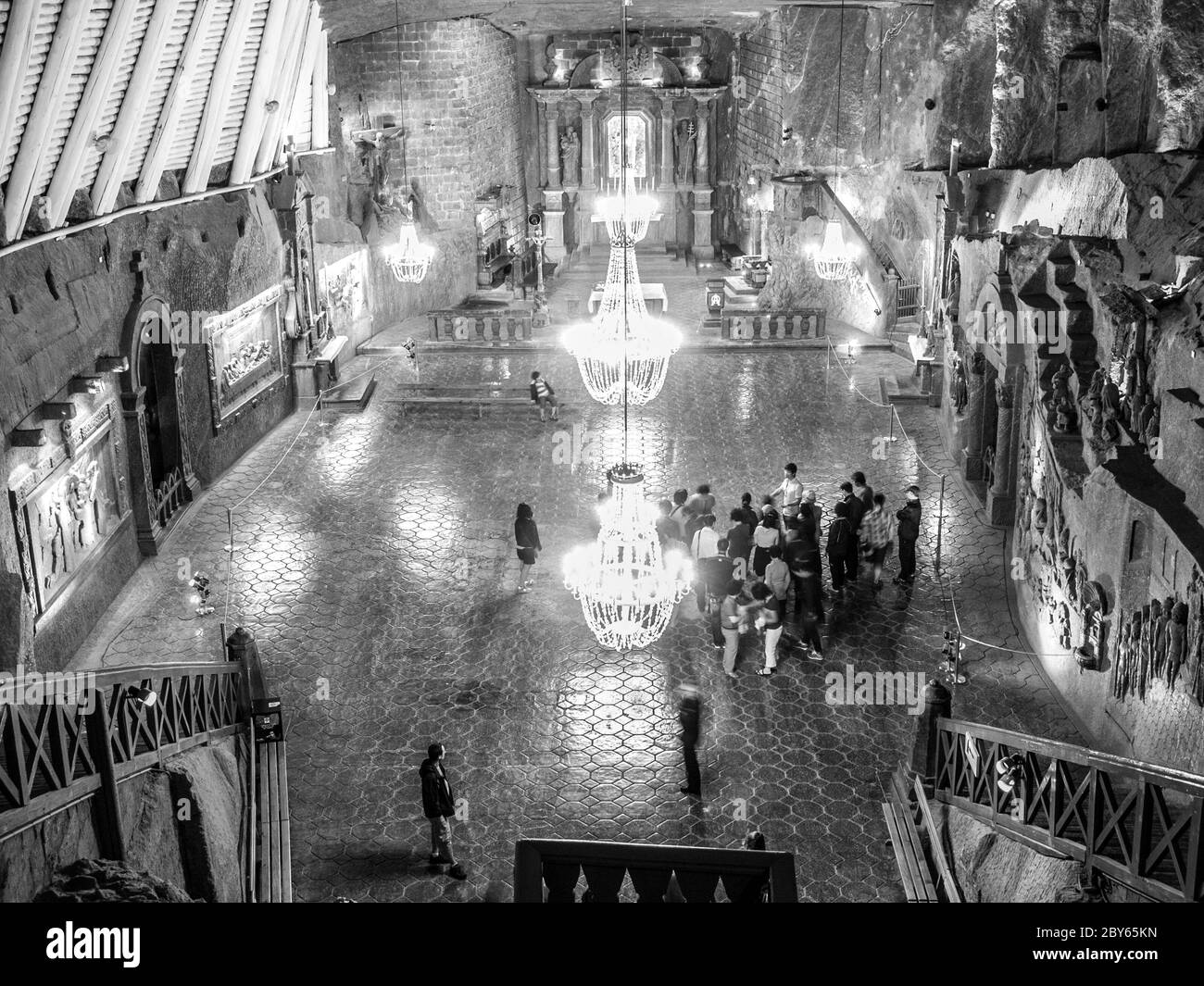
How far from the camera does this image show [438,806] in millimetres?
8516

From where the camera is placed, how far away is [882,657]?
11.4 m

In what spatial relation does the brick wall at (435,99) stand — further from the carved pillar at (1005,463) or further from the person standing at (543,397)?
the carved pillar at (1005,463)

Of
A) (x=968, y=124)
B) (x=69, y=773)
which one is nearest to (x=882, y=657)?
(x=69, y=773)

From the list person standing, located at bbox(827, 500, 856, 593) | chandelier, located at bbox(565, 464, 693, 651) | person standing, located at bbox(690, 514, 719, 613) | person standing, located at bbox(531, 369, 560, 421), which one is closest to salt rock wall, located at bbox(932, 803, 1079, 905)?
chandelier, located at bbox(565, 464, 693, 651)

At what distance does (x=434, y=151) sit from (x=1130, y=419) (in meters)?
17.4

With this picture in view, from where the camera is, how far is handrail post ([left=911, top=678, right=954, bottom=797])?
9.23 meters

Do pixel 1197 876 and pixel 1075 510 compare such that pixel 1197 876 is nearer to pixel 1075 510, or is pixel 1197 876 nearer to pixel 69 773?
pixel 1075 510

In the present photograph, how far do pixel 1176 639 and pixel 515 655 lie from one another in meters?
5.57

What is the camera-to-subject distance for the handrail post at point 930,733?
923 centimetres

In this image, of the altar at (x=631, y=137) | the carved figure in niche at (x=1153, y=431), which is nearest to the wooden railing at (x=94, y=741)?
the carved figure in niche at (x=1153, y=431)

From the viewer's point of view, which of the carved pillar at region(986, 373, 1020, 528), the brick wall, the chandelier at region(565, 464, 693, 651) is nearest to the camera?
the chandelier at region(565, 464, 693, 651)

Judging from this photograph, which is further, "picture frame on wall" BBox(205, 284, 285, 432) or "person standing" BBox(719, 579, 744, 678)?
"picture frame on wall" BBox(205, 284, 285, 432)

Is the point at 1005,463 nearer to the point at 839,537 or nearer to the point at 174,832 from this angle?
the point at 839,537

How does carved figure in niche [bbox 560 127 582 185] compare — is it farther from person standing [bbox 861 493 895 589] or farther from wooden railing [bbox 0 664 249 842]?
wooden railing [bbox 0 664 249 842]
